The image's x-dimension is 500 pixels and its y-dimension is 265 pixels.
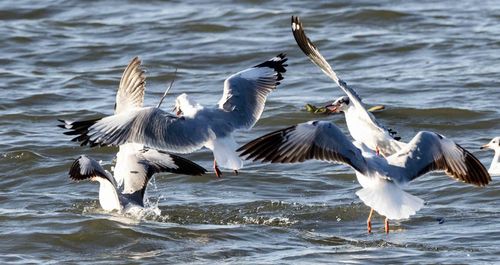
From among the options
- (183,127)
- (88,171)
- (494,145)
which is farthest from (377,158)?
(494,145)

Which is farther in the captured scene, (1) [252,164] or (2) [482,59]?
(2) [482,59]

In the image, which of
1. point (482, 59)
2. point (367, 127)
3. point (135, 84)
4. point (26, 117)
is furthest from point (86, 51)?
point (367, 127)

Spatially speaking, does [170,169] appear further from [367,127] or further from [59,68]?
[59,68]

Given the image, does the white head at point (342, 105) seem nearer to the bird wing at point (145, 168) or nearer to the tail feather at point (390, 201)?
the bird wing at point (145, 168)

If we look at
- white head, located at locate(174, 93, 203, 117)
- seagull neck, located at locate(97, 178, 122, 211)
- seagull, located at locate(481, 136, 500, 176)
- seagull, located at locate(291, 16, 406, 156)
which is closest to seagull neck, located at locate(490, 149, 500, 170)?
seagull, located at locate(481, 136, 500, 176)

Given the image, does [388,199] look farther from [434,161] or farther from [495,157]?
[495,157]

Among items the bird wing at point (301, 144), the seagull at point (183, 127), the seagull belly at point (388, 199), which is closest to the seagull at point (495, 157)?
the seagull at point (183, 127)

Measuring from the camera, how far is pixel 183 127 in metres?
9.48

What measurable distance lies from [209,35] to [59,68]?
2.64 m

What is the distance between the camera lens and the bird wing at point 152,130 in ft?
30.4

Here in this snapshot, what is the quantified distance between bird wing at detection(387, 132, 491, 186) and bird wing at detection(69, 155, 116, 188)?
211cm

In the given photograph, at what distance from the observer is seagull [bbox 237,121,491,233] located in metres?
8.41

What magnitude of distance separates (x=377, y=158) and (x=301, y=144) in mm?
694

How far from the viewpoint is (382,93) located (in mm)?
14336
